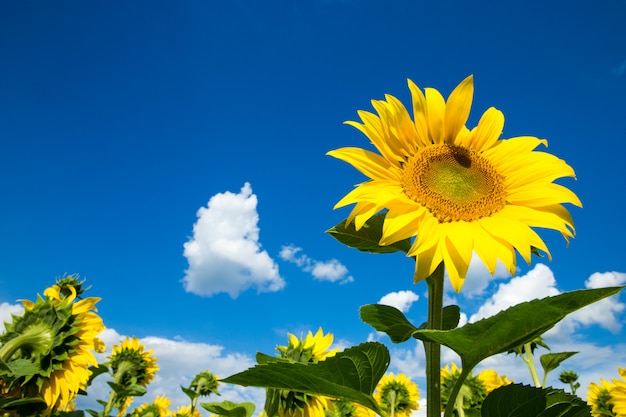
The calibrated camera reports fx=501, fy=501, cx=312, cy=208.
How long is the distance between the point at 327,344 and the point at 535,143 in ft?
7.92

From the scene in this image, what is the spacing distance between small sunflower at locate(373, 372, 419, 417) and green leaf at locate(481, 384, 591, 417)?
6825mm

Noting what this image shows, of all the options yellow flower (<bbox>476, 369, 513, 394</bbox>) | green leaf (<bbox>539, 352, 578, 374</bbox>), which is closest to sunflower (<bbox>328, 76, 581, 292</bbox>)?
green leaf (<bbox>539, 352, 578, 374</bbox>)

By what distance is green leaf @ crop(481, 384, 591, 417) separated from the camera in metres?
1.45

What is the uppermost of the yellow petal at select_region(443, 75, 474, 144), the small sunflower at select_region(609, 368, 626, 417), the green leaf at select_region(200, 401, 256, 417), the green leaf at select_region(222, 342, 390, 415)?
the yellow petal at select_region(443, 75, 474, 144)

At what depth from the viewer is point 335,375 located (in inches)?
58.7

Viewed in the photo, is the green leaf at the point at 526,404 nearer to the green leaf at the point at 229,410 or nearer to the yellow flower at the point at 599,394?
the green leaf at the point at 229,410

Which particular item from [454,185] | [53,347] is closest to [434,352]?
[454,185]

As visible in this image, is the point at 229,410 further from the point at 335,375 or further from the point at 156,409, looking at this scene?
the point at 156,409

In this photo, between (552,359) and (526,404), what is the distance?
3.29 metres

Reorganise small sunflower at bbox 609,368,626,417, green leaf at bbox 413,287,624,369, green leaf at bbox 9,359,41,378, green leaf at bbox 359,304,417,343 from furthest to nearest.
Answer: small sunflower at bbox 609,368,626,417, green leaf at bbox 9,359,41,378, green leaf at bbox 359,304,417,343, green leaf at bbox 413,287,624,369

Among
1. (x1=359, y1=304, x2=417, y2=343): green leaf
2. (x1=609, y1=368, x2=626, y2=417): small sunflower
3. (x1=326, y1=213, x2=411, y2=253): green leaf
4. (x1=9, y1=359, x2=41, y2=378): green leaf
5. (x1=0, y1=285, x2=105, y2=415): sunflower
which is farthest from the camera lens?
(x1=609, y1=368, x2=626, y2=417): small sunflower

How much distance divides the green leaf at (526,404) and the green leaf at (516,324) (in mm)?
191

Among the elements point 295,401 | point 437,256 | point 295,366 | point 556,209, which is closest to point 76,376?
point 295,401

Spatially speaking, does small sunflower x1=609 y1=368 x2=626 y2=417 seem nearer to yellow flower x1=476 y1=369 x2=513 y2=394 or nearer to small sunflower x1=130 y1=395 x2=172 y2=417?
yellow flower x1=476 y1=369 x2=513 y2=394
